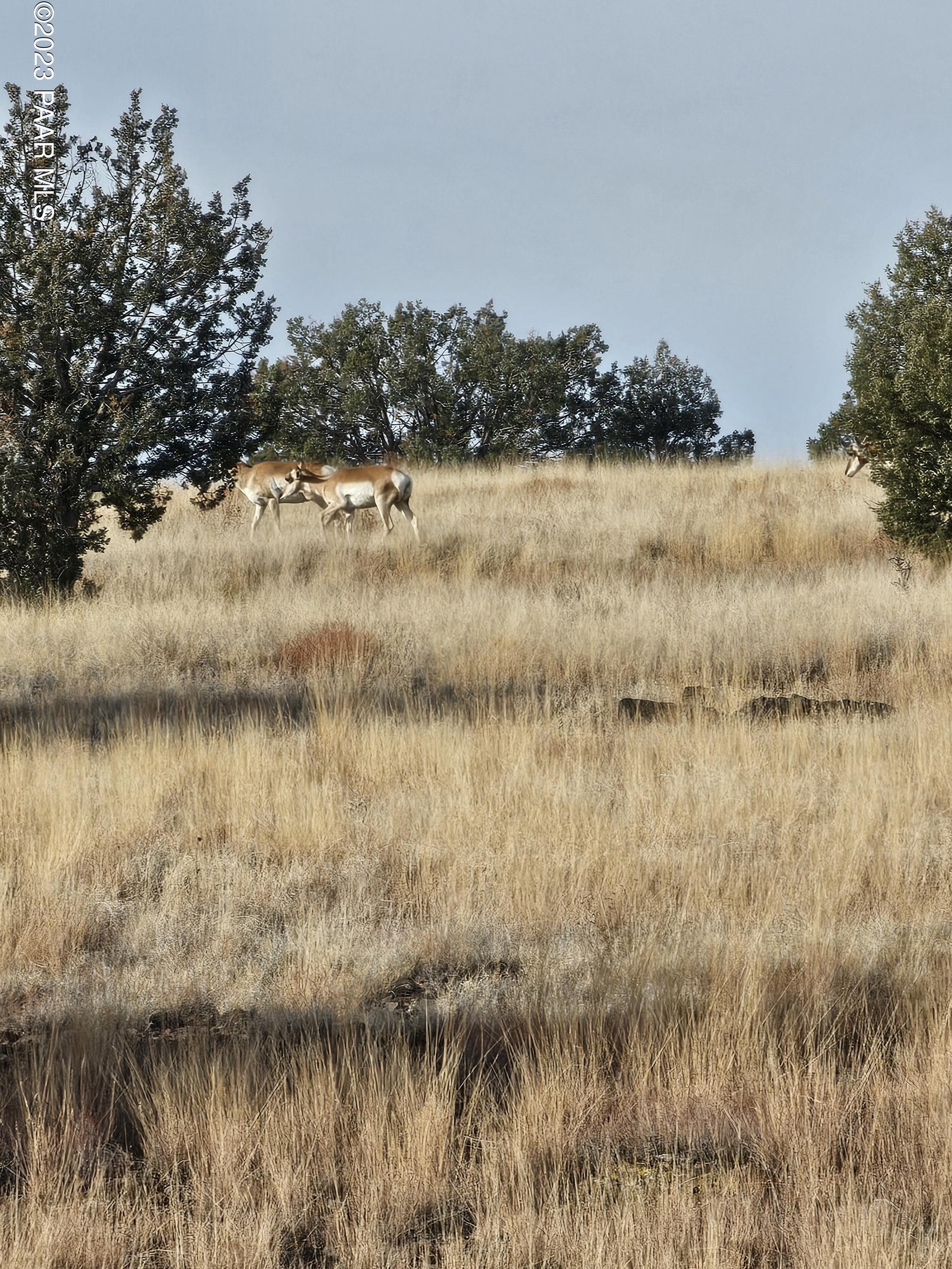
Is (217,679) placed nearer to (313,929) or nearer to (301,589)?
(301,589)

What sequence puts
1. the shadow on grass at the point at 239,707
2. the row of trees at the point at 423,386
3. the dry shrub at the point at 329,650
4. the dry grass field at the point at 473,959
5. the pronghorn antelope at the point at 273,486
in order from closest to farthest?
the dry grass field at the point at 473,959
the shadow on grass at the point at 239,707
the dry shrub at the point at 329,650
the pronghorn antelope at the point at 273,486
the row of trees at the point at 423,386

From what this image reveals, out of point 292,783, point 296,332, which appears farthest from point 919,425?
point 296,332

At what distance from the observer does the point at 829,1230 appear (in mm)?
2734

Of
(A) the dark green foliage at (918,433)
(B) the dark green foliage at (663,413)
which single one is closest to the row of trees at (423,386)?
(B) the dark green foliage at (663,413)

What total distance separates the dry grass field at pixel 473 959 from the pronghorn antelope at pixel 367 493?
7.63 meters

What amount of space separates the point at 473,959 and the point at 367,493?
1446cm

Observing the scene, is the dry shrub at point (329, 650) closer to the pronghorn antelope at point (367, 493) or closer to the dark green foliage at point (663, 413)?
the pronghorn antelope at point (367, 493)

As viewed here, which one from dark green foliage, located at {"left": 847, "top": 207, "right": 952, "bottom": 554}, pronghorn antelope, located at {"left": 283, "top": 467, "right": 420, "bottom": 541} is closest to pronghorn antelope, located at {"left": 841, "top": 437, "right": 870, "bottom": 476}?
dark green foliage, located at {"left": 847, "top": 207, "right": 952, "bottom": 554}

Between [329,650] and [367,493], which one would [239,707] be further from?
[367,493]

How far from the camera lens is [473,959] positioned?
4500 mm

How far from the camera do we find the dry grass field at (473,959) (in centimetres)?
285

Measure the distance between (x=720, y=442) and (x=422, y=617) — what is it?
33.2m

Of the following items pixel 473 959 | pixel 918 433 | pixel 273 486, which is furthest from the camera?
pixel 273 486

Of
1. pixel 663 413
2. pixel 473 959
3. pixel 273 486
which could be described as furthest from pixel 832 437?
pixel 473 959
